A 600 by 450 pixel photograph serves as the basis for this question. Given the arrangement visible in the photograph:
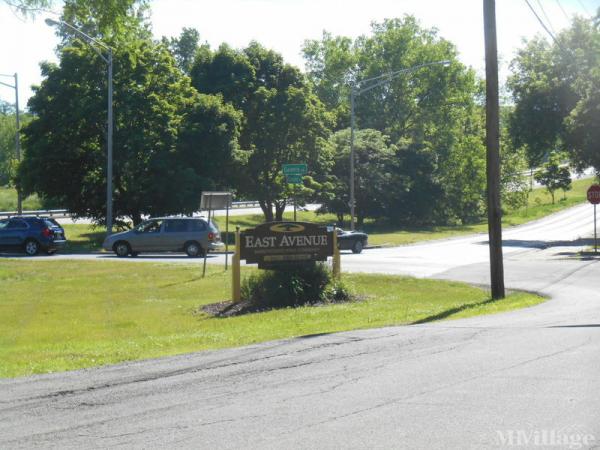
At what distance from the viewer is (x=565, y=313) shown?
619 inches

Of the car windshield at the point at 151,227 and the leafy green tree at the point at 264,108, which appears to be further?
the leafy green tree at the point at 264,108

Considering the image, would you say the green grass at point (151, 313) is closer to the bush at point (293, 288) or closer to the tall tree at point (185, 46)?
the bush at point (293, 288)

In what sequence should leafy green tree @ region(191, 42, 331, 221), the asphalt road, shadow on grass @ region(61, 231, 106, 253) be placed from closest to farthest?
1. the asphalt road
2. shadow on grass @ region(61, 231, 106, 253)
3. leafy green tree @ region(191, 42, 331, 221)

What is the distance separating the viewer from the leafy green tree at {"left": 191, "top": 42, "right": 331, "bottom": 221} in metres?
53.4

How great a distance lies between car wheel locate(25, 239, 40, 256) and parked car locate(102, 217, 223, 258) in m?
3.27

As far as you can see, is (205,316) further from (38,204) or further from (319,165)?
(38,204)

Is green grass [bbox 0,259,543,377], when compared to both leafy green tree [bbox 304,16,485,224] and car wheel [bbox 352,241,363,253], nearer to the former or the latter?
car wheel [bbox 352,241,363,253]

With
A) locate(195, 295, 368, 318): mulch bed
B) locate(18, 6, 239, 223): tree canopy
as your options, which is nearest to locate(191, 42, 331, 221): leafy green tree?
locate(18, 6, 239, 223): tree canopy

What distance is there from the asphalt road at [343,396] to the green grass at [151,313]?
1882 mm

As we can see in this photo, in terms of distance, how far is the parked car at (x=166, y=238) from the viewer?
120ft

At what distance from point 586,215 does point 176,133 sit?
145 ft

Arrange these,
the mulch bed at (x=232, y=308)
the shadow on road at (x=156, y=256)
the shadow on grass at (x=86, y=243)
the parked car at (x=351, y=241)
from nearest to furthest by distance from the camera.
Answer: the mulch bed at (x=232, y=308) → the shadow on road at (x=156, y=256) → the parked car at (x=351, y=241) → the shadow on grass at (x=86, y=243)

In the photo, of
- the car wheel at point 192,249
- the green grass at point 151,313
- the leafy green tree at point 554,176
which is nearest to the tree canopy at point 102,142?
the car wheel at point 192,249

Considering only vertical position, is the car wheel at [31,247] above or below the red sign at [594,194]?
below
